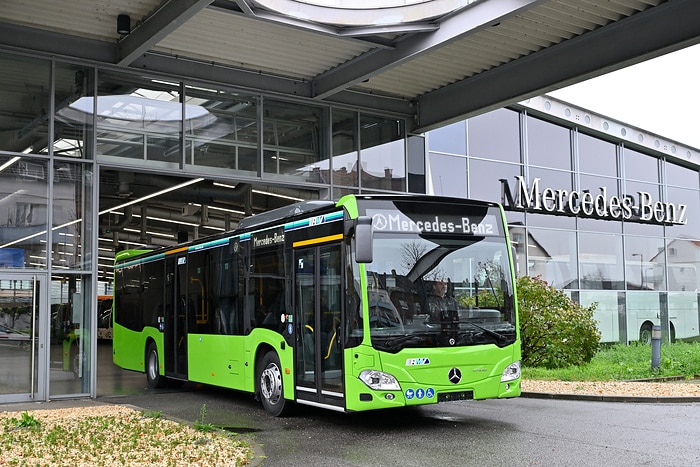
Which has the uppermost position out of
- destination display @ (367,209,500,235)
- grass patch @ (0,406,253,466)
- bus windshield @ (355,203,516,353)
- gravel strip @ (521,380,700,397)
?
destination display @ (367,209,500,235)

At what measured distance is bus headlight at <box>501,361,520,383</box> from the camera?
11.1 m

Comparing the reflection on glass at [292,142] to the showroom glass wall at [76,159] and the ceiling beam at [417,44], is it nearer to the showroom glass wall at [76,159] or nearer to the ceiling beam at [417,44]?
the showroom glass wall at [76,159]

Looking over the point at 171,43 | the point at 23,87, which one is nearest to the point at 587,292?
the point at 171,43

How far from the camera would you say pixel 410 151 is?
21.0 meters

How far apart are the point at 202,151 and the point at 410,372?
28.9 feet

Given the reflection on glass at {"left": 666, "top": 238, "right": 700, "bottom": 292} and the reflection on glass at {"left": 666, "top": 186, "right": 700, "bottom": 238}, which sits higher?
the reflection on glass at {"left": 666, "top": 186, "right": 700, "bottom": 238}

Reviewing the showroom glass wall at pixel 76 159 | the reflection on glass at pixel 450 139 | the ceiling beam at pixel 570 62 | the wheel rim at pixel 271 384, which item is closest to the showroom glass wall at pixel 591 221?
the reflection on glass at pixel 450 139

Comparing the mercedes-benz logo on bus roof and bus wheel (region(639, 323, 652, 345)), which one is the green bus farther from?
bus wheel (region(639, 323, 652, 345))

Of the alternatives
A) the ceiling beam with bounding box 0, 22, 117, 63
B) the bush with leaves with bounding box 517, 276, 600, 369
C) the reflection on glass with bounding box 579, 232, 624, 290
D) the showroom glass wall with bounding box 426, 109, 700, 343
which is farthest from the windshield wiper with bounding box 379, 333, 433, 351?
the reflection on glass with bounding box 579, 232, 624, 290

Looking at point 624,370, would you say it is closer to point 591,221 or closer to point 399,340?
point 399,340

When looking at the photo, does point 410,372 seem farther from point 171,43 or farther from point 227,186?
point 227,186

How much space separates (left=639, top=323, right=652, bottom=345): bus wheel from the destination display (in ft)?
58.1

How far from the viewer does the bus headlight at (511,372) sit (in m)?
11.1

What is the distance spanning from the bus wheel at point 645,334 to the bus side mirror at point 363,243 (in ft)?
64.7
